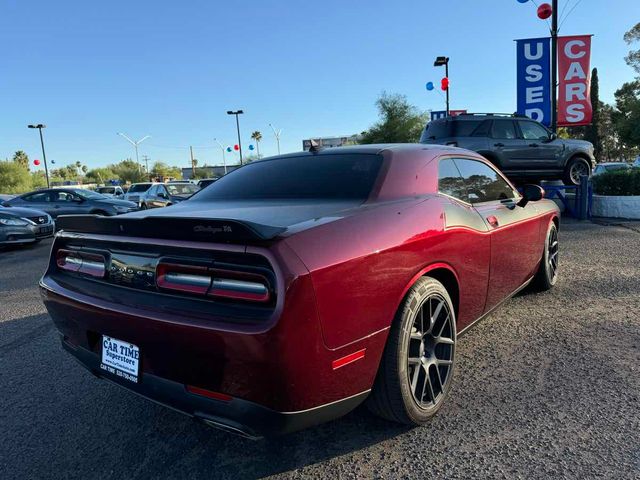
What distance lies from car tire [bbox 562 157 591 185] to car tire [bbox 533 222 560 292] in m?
7.29

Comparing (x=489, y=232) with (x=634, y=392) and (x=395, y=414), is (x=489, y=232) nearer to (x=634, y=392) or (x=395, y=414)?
(x=634, y=392)

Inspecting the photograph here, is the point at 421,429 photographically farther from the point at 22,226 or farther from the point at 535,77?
the point at 535,77

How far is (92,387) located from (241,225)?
2.13 meters

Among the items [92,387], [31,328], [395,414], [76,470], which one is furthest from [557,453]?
[31,328]

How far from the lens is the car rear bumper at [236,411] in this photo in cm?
185

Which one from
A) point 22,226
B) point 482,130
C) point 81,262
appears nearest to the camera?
point 81,262

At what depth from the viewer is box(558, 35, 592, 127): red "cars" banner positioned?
12.0 meters

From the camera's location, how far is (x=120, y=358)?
2199 millimetres

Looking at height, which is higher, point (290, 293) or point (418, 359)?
point (290, 293)

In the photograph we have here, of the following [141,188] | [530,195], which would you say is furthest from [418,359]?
[141,188]

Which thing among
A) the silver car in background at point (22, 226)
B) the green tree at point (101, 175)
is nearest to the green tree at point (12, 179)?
the green tree at point (101, 175)

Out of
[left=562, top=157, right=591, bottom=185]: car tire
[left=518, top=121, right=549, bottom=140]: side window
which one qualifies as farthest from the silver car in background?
[left=562, top=157, right=591, bottom=185]: car tire

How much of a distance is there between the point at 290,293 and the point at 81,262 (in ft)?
4.82

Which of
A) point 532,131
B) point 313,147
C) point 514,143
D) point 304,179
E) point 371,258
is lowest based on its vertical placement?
point 371,258
